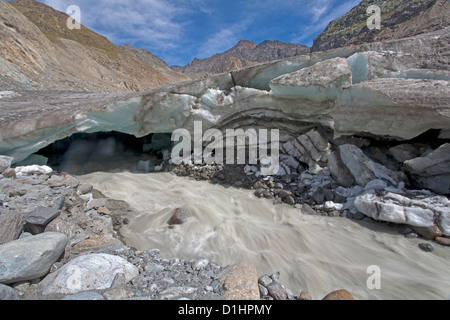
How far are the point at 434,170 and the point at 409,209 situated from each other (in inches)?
35.7

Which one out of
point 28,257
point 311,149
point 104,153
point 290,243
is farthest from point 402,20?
point 28,257

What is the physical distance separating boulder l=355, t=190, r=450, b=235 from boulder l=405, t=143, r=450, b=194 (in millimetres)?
421

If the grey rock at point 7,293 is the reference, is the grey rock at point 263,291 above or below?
below

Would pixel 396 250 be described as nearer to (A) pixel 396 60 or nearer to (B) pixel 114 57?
(A) pixel 396 60

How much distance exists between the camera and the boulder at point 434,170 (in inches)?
113

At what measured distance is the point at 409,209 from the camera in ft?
8.46

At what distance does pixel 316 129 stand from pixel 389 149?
4.14 feet

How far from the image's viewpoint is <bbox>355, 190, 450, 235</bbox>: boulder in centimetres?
244

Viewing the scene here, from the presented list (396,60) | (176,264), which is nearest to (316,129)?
(396,60)

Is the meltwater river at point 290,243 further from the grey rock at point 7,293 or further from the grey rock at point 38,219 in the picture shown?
the grey rock at point 7,293

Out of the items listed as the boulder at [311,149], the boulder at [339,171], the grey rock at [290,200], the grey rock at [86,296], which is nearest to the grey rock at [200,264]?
the grey rock at [86,296]

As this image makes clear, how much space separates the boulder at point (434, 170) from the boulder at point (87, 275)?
3841 mm

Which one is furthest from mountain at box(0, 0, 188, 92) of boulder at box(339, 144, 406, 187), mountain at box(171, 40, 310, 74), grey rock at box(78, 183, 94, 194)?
mountain at box(171, 40, 310, 74)

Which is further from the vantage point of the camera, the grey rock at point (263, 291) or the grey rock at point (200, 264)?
the grey rock at point (200, 264)
